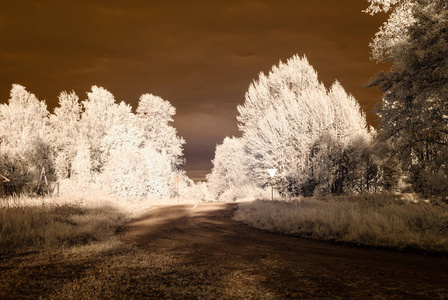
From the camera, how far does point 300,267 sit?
283 inches

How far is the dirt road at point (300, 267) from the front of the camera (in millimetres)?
5473

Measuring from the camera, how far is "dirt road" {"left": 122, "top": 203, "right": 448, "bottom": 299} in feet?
18.0

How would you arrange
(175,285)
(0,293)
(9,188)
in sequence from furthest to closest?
(9,188), (175,285), (0,293)

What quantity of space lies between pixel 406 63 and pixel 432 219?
19.7 feet

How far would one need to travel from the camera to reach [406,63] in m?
11.8

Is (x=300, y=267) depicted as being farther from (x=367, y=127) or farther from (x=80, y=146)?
(x=80, y=146)

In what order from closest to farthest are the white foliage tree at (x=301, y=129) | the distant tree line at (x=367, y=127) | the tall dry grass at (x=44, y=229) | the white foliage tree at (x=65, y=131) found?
the tall dry grass at (x=44, y=229), the distant tree line at (x=367, y=127), the white foliage tree at (x=301, y=129), the white foliage tree at (x=65, y=131)

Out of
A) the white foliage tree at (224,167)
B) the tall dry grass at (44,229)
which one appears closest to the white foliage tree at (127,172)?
the tall dry grass at (44,229)

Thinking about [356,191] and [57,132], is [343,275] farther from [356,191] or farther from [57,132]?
[57,132]

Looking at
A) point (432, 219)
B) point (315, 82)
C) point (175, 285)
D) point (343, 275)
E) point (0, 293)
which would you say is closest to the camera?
point (0, 293)

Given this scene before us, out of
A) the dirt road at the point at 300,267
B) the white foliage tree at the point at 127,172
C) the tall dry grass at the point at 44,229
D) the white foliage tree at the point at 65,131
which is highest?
the white foliage tree at the point at 65,131

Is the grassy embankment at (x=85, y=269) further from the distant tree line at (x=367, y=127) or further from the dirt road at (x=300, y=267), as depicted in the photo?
the distant tree line at (x=367, y=127)

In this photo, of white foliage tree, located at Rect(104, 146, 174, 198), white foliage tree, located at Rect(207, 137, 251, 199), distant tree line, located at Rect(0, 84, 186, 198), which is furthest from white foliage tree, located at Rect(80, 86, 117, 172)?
white foliage tree, located at Rect(207, 137, 251, 199)

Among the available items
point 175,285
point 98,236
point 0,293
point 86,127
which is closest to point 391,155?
point 175,285
